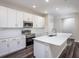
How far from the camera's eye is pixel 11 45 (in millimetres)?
3619

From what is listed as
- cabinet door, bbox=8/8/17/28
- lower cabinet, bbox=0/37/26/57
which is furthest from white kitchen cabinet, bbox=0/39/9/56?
cabinet door, bbox=8/8/17/28

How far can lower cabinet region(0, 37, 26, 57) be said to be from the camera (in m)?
3.26

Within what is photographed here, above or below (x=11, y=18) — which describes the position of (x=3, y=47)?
below

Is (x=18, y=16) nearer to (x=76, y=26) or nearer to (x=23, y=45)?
(x=23, y=45)

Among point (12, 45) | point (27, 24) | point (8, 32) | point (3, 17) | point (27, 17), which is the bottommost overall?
point (12, 45)

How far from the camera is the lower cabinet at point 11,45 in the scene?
3255 millimetres

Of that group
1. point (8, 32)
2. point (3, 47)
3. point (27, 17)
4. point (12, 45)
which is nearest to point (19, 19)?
point (27, 17)

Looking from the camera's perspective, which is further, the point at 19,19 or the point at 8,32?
the point at 19,19

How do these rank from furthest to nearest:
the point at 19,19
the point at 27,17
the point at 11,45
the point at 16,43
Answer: the point at 27,17
the point at 19,19
the point at 16,43
the point at 11,45

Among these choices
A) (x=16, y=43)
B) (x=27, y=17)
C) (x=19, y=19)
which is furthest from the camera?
(x=27, y=17)

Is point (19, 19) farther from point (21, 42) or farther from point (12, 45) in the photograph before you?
point (12, 45)

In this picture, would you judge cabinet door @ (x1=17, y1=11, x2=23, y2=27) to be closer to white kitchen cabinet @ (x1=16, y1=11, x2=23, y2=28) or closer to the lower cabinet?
white kitchen cabinet @ (x1=16, y1=11, x2=23, y2=28)

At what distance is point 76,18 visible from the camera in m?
6.39

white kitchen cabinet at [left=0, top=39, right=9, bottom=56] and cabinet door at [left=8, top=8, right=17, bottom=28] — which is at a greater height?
cabinet door at [left=8, top=8, right=17, bottom=28]
